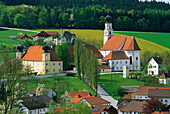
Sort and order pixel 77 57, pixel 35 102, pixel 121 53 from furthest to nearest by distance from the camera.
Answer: pixel 121 53 → pixel 77 57 → pixel 35 102

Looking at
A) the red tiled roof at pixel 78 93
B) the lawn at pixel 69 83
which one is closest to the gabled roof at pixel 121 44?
the lawn at pixel 69 83

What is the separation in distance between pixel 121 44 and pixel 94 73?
22751mm

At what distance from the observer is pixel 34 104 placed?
179 feet

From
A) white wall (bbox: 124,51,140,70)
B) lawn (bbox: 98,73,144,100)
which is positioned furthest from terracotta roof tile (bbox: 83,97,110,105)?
white wall (bbox: 124,51,140,70)

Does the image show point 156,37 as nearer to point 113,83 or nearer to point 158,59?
point 158,59

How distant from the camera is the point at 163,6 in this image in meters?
182

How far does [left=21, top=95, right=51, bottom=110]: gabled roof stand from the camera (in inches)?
2127

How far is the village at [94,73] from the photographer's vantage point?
180 ft

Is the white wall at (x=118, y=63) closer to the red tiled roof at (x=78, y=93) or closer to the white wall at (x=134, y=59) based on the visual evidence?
the white wall at (x=134, y=59)

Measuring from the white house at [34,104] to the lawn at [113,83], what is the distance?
44.3 feet

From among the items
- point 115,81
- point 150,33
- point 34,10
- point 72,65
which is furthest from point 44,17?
point 115,81

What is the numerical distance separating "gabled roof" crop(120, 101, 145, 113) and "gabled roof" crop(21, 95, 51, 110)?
9.68 m

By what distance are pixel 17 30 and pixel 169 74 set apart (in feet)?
186

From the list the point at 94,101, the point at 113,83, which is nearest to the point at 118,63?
the point at 113,83
